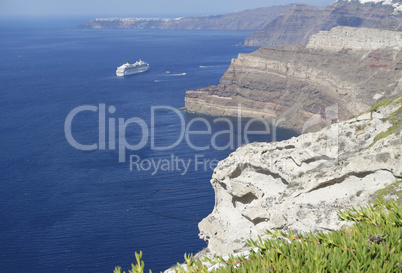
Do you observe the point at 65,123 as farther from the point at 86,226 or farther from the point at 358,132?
the point at 358,132

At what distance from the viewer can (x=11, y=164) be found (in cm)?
6812

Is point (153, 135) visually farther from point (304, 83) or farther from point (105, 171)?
point (304, 83)

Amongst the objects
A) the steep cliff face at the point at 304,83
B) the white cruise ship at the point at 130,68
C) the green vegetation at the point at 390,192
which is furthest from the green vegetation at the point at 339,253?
the white cruise ship at the point at 130,68

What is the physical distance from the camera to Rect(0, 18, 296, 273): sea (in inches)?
1676

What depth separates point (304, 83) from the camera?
105 metres

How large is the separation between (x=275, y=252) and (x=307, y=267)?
3.63 ft

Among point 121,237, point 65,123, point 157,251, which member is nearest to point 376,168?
point 157,251

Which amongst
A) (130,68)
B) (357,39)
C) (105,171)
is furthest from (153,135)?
(130,68)

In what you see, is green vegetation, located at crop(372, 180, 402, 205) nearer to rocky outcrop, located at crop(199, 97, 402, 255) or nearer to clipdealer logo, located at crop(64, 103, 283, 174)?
rocky outcrop, located at crop(199, 97, 402, 255)

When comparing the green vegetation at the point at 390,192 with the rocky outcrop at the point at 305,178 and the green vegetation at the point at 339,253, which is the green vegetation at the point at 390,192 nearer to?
the rocky outcrop at the point at 305,178

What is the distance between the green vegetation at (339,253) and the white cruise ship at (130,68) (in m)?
143

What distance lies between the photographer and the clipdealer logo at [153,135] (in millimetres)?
66438

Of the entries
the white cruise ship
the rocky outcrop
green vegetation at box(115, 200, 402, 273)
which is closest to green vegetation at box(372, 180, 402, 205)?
the rocky outcrop

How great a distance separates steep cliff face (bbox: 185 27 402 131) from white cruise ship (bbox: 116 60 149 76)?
44.4m
